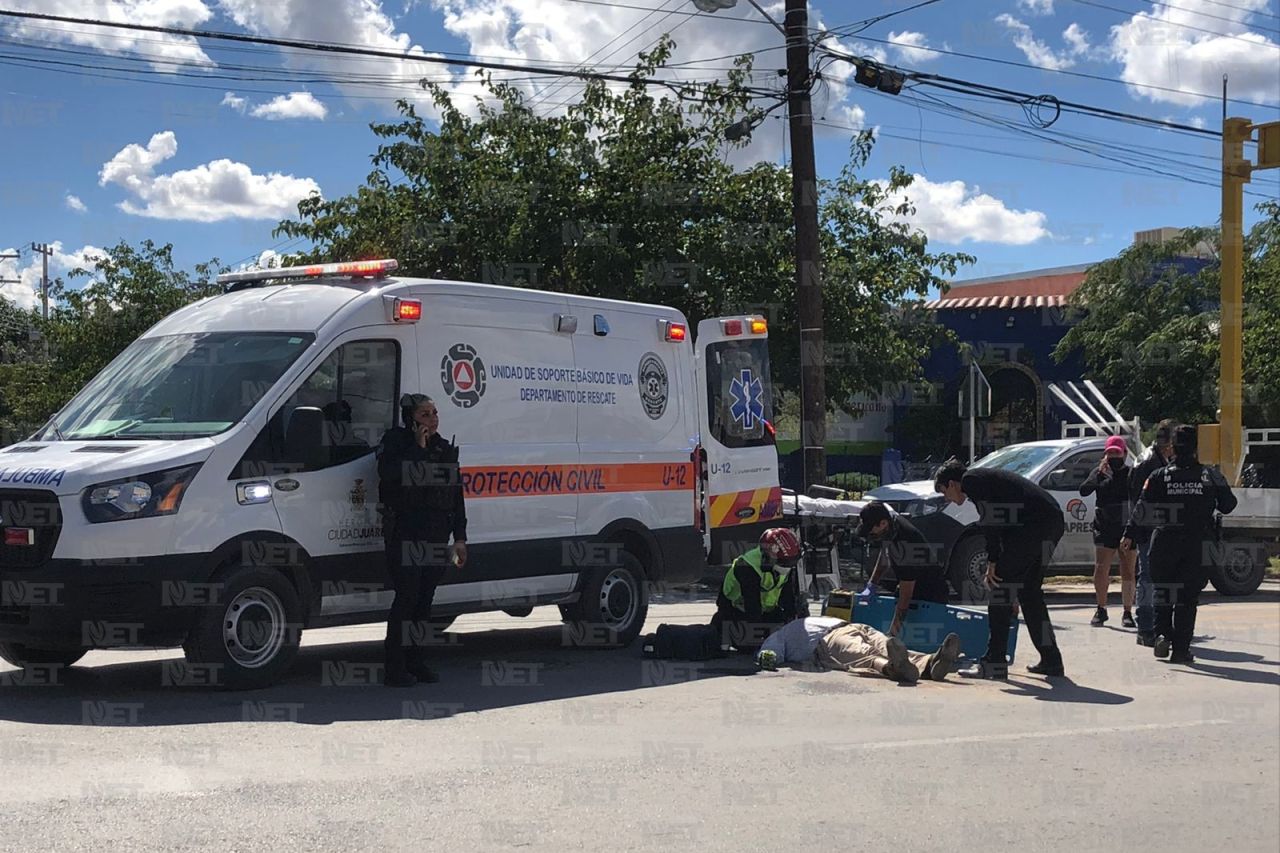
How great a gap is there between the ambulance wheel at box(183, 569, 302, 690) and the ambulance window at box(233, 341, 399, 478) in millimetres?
724

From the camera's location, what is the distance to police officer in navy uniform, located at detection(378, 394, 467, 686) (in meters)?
8.86

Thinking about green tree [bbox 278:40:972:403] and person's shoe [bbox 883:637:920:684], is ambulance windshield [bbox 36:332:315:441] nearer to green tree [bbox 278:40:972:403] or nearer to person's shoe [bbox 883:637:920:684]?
person's shoe [bbox 883:637:920:684]

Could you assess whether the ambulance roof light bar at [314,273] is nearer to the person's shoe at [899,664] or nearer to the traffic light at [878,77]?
the person's shoe at [899,664]

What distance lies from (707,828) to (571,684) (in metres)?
3.66

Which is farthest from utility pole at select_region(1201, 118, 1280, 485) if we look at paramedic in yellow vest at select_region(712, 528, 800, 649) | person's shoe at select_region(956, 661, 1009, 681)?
paramedic in yellow vest at select_region(712, 528, 800, 649)

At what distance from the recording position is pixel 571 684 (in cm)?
944

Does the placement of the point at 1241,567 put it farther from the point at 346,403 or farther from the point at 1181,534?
the point at 346,403

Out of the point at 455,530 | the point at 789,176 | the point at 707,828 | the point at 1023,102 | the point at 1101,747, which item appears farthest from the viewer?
the point at 789,176

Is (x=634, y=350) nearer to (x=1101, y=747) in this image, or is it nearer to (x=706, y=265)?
(x=1101, y=747)

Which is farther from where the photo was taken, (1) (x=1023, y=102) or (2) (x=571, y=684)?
(1) (x=1023, y=102)

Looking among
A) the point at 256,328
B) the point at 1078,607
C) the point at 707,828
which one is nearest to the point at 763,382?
the point at 1078,607

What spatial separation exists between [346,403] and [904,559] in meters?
4.18

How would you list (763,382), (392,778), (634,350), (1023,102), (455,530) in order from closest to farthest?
(392,778)
(455,530)
(634,350)
(763,382)
(1023,102)

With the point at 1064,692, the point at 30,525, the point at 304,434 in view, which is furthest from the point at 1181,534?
the point at 30,525
